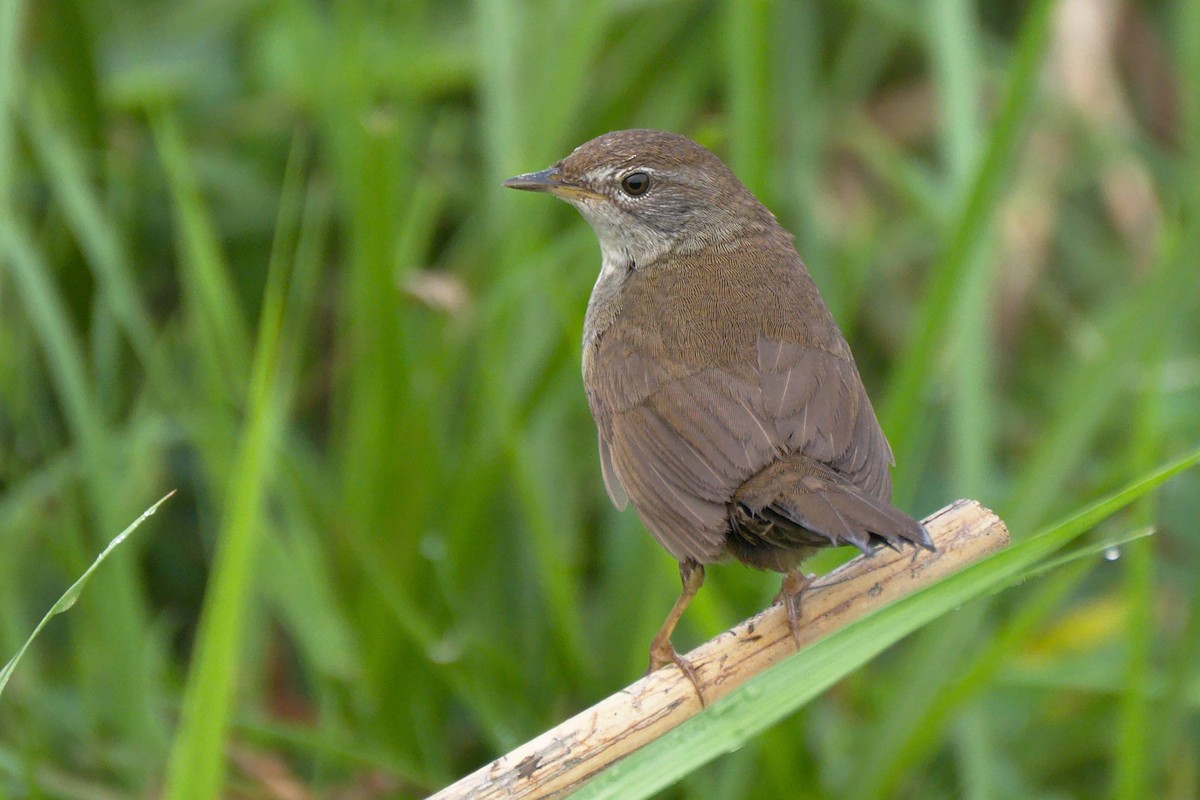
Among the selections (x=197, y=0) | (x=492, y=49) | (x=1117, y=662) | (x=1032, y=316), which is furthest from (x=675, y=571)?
(x=197, y=0)

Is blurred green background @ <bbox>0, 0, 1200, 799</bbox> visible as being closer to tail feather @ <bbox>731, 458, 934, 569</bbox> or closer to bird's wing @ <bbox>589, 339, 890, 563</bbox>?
bird's wing @ <bbox>589, 339, 890, 563</bbox>

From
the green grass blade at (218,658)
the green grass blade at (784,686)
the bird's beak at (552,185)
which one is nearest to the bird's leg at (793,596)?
the green grass blade at (784,686)

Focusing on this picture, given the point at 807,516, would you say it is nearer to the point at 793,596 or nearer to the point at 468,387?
the point at 793,596

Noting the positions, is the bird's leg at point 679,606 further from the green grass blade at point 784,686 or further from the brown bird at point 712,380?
the green grass blade at point 784,686

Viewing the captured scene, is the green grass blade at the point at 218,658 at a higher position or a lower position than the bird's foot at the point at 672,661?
higher

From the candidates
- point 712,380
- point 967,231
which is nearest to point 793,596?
point 712,380

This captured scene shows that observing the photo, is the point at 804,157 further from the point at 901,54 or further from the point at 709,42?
the point at 901,54

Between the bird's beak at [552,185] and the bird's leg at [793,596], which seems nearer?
the bird's leg at [793,596]
